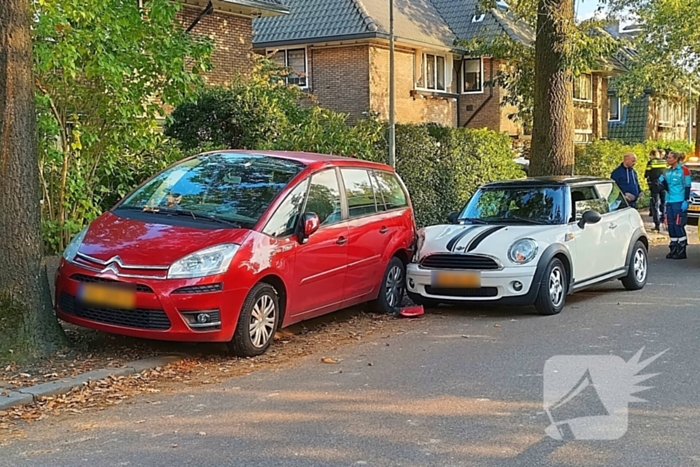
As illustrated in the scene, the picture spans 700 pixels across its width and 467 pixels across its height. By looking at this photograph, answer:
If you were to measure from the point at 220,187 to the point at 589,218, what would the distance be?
181 inches

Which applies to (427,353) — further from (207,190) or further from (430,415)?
(207,190)

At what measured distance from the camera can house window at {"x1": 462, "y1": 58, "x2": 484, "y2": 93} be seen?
32938 mm

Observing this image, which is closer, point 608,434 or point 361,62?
point 608,434

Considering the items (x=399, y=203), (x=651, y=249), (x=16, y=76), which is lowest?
(x=651, y=249)

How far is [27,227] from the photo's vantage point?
23.3ft

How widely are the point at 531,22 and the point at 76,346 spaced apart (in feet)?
46.4

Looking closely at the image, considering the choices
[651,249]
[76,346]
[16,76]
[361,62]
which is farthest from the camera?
[361,62]

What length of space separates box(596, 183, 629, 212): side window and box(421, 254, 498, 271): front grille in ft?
8.79

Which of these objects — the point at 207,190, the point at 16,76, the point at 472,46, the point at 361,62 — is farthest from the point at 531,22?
the point at 16,76

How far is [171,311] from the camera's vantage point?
7051 millimetres

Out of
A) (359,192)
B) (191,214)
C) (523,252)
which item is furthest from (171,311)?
(523,252)

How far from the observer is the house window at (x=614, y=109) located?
49812mm

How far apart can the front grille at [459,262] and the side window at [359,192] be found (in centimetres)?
89

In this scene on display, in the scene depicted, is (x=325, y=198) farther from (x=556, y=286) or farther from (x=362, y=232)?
(x=556, y=286)
